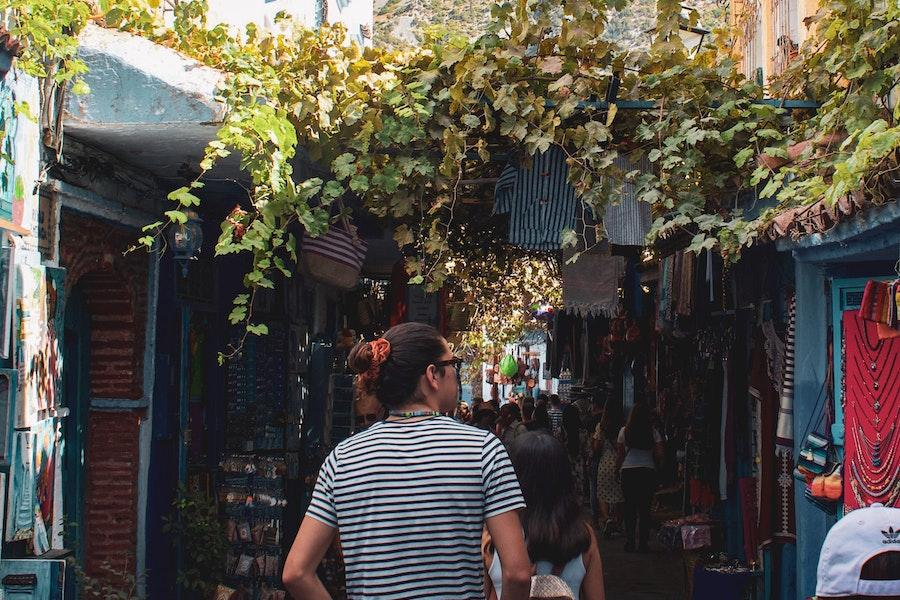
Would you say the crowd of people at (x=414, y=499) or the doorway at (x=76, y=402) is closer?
the crowd of people at (x=414, y=499)

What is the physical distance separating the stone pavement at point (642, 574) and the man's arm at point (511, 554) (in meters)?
7.89

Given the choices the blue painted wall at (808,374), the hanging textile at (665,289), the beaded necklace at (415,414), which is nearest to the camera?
the beaded necklace at (415,414)

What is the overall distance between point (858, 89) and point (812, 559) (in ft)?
9.83

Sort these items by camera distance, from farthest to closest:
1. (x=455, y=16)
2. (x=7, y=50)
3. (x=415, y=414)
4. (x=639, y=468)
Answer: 1. (x=455, y=16)
2. (x=639, y=468)
3. (x=7, y=50)
4. (x=415, y=414)

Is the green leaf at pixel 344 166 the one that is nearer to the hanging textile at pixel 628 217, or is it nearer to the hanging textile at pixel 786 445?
the hanging textile at pixel 628 217

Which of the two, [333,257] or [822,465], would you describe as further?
[333,257]

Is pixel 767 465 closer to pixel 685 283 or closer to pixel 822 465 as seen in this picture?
pixel 822 465

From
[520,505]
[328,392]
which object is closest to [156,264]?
[328,392]

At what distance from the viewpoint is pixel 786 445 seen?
7.48 meters

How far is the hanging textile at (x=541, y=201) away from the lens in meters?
8.18

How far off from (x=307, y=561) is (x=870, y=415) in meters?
3.95

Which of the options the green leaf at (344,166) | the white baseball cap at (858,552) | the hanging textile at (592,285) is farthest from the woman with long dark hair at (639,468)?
the white baseball cap at (858,552)

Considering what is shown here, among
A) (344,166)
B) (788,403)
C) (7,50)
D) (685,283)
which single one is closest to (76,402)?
(344,166)

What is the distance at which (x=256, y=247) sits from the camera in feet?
23.1
